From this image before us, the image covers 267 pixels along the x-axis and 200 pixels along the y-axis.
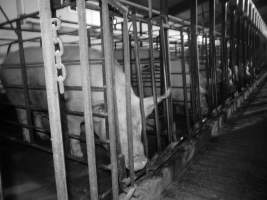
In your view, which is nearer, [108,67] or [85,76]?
[85,76]

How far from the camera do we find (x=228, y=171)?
9.55 feet

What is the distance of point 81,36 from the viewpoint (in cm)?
141

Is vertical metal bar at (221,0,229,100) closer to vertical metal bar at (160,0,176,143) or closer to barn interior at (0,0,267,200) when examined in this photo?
barn interior at (0,0,267,200)

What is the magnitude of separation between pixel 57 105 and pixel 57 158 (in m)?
0.28

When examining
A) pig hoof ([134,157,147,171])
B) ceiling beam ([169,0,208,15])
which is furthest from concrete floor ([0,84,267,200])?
ceiling beam ([169,0,208,15])

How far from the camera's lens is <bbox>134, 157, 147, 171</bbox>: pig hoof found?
7.68ft

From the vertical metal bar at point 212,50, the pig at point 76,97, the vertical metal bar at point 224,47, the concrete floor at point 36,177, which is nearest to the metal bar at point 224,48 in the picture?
the vertical metal bar at point 224,47

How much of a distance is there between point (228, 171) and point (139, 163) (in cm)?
129

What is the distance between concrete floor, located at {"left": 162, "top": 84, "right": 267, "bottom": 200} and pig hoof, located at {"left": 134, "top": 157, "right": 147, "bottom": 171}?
44 cm

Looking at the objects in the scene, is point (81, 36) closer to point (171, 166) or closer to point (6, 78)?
point (171, 166)

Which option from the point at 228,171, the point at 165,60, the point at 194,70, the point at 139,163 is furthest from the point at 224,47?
the point at 139,163

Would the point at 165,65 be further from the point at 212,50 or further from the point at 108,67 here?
the point at 212,50

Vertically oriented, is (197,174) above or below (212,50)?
below

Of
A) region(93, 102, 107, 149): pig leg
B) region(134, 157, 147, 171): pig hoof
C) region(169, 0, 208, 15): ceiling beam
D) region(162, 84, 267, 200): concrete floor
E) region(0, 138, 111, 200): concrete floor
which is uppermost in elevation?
region(169, 0, 208, 15): ceiling beam
